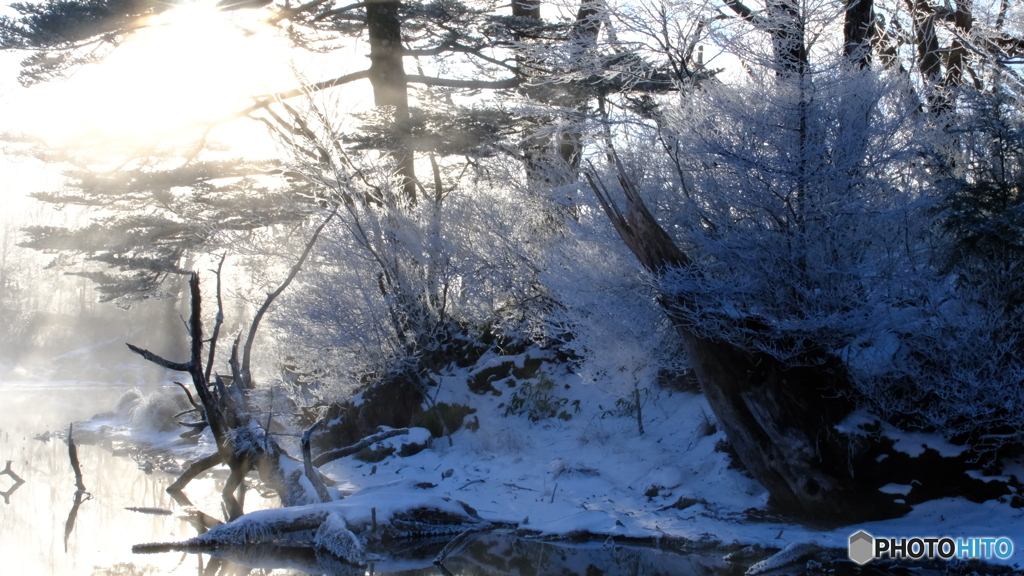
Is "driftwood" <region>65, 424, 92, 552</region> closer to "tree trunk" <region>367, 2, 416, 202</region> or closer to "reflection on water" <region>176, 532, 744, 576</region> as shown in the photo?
"reflection on water" <region>176, 532, 744, 576</region>

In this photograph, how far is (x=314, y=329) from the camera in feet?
38.1

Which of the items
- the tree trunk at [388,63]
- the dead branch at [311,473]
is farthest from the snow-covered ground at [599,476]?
the tree trunk at [388,63]

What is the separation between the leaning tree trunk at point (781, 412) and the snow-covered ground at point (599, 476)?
0.28m

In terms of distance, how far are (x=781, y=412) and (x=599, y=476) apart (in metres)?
2.75

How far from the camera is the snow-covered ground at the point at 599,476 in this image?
6.94 meters

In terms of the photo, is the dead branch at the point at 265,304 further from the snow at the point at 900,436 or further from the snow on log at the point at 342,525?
the snow at the point at 900,436

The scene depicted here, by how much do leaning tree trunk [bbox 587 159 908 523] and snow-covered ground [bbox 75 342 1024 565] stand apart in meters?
0.28

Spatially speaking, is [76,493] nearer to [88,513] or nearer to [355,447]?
[88,513]

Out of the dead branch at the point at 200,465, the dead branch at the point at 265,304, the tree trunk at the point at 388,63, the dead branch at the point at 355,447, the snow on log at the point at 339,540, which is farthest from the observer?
the tree trunk at the point at 388,63

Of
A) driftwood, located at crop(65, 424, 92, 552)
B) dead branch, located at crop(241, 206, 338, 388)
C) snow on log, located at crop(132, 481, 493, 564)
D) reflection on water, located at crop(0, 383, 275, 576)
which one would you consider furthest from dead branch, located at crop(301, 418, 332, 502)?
driftwood, located at crop(65, 424, 92, 552)

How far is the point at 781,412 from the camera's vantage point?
7.27 metres

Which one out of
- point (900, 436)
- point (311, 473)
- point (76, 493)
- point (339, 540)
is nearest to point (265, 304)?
point (311, 473)

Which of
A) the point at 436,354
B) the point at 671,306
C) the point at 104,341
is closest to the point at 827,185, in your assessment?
the point at 671,306

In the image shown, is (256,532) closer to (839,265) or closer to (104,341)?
(839,265)
